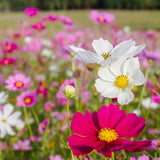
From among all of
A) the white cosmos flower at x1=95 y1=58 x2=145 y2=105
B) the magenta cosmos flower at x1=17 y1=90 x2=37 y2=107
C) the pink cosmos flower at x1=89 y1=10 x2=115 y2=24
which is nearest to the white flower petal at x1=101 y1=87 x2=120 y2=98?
the white cosmos flower at x1=95 y1=58 x2=145 y2=105

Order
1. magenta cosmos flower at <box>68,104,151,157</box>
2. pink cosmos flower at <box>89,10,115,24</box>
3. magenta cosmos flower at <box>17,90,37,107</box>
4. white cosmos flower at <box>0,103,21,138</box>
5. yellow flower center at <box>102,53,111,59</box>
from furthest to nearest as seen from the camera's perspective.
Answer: pink cosmos flower at <box>89,10,115,24</box> < magenta cosmos flower at <box>17,90,37,107</box> < white cosmos flower at <box>0,103,21,138</box> < yellow flower center at <box>102,53,111,59</box> < magenta cosmos flower at <box>68,104,151,157</box>

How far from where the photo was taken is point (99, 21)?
4.14 feet

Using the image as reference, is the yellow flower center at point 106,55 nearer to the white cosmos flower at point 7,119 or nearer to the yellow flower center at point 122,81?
the yellow flower center at point 122,81

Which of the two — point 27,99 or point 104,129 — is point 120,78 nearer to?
point 104,129

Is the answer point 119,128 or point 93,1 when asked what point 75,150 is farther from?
point 93,1

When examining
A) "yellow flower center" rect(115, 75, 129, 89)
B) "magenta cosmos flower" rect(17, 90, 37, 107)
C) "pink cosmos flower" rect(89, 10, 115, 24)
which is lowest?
"magenta cosmos flower" rect(17, 90, 37, 107)

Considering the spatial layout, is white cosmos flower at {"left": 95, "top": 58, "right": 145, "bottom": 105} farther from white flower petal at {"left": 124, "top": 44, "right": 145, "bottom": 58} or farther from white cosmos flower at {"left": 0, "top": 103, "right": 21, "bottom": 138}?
white cosmos flower at {"left": 0, "top": 103, "right": 21, "bottom": 138}

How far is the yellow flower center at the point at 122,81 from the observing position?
0.55 metres

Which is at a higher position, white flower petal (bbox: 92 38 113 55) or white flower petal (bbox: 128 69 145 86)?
white flower petal (bbox: 92 38 113 55)

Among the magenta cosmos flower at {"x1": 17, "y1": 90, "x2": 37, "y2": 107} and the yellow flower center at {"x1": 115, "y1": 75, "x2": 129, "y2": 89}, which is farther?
the magenta cosmos flower at {"x1": 17, "y1": 90, "x2": 37, "y2": 107}

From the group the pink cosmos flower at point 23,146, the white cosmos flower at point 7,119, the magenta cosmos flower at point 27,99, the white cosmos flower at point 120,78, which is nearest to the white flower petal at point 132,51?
the white cosmos flower at point 120,78

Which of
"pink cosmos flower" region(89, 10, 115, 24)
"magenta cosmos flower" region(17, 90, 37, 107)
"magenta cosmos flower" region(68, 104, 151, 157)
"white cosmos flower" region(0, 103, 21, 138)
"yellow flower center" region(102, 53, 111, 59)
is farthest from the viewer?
"pink cosmos flower" region(89, 10, 115, 24)

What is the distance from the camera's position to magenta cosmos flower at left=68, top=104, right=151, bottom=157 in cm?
45

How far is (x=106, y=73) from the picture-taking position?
0.54 meters
